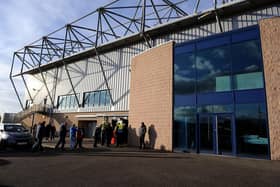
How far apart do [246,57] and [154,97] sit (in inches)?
231

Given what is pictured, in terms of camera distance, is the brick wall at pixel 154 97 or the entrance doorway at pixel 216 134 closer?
the entrance doorway at pixel 216 134

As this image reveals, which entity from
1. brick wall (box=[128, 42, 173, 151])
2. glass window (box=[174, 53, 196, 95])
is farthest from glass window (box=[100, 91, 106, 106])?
glass window (box=[174, 53, 196, 95])

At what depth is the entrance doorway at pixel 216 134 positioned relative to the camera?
984 centimetres

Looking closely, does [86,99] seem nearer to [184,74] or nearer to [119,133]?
[119,133]

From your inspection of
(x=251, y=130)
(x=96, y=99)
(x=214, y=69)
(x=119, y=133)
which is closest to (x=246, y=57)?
(x=214, y=69)

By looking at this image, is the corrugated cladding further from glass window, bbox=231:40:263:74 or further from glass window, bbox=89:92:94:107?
glass window, bbox=231:40:263:74

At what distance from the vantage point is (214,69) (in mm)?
10812

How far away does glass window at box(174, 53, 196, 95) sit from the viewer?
11.7m

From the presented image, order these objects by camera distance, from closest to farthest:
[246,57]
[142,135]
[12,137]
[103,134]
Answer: [246,57], [12,137], [142,135], [103,134]

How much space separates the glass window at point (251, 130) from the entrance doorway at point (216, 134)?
0.42 m

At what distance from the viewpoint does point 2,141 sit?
35.8 feet

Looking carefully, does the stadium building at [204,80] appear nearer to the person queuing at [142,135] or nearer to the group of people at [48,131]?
the person queuing at [142,135]

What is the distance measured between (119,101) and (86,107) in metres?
5.26

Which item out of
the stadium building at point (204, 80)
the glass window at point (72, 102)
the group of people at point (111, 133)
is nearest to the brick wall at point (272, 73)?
the stadium building at point (204, 80)
